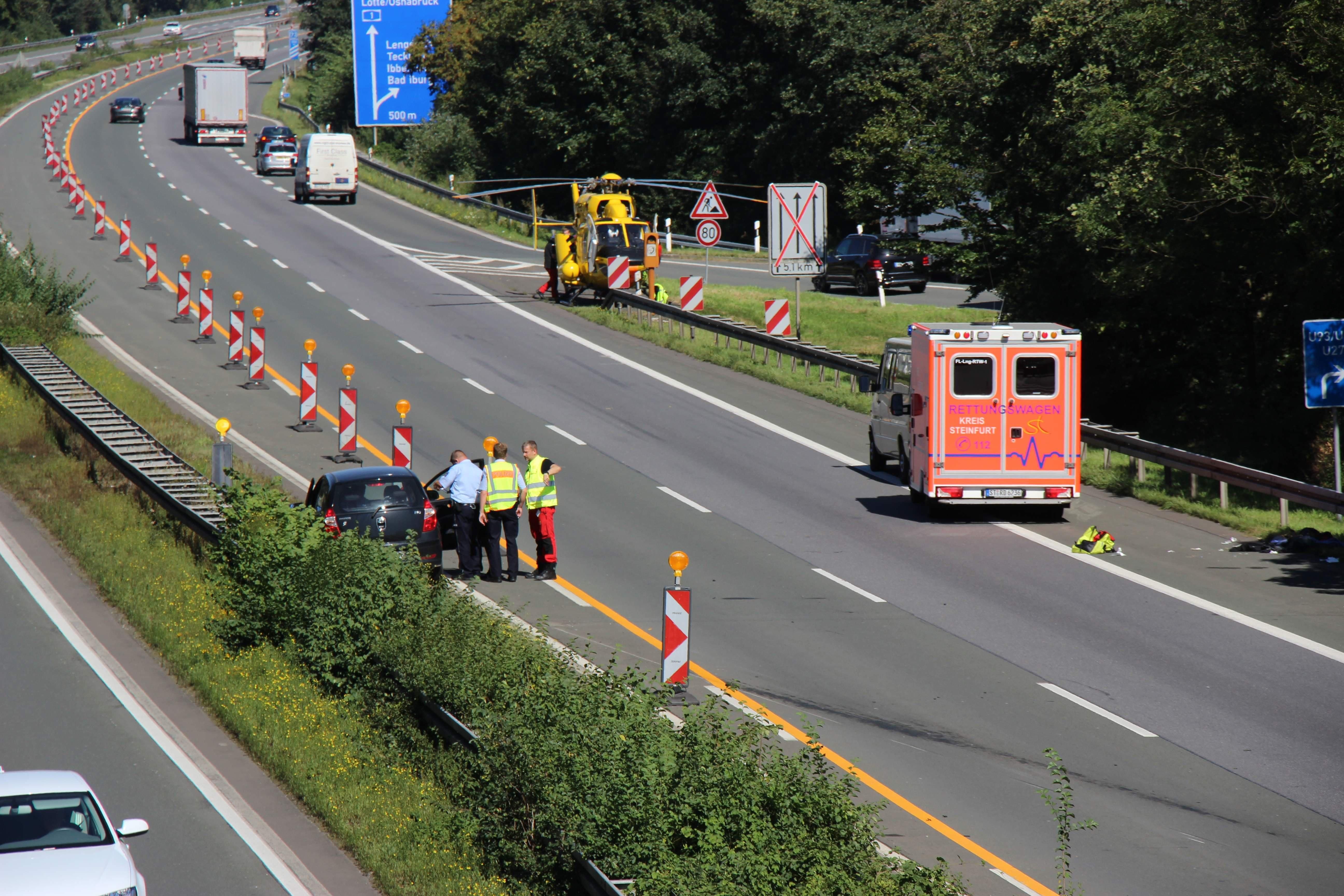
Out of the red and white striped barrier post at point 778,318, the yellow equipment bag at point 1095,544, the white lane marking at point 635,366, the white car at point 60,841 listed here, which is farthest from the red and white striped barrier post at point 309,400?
the white car at point 60,841

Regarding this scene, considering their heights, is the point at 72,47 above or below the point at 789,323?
above

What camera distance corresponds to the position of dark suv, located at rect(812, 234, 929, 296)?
42.2 metres

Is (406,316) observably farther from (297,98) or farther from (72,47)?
(72,47)

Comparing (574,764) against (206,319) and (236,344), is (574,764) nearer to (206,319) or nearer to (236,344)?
(236,344)

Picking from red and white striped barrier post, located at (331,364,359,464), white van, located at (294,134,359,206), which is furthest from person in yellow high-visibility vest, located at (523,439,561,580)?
white van, located at (294,134,359,206)

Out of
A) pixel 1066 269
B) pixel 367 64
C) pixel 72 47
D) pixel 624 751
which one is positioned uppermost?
pixel 72 47

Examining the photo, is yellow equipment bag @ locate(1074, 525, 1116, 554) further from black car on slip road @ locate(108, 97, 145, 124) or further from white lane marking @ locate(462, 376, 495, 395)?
black car on slip road @ locate(108, 97, 145, 124)

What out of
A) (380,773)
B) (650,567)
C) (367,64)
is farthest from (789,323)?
(367,64)

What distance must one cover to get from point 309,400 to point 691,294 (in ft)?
36.8

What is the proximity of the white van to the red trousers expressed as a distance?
3909cm

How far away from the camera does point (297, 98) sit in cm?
9556

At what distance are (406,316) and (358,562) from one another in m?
22.9

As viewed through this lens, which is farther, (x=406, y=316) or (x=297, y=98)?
(x=297, y=98)

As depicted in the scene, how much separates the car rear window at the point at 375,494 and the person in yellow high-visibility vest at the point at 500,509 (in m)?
0.85
